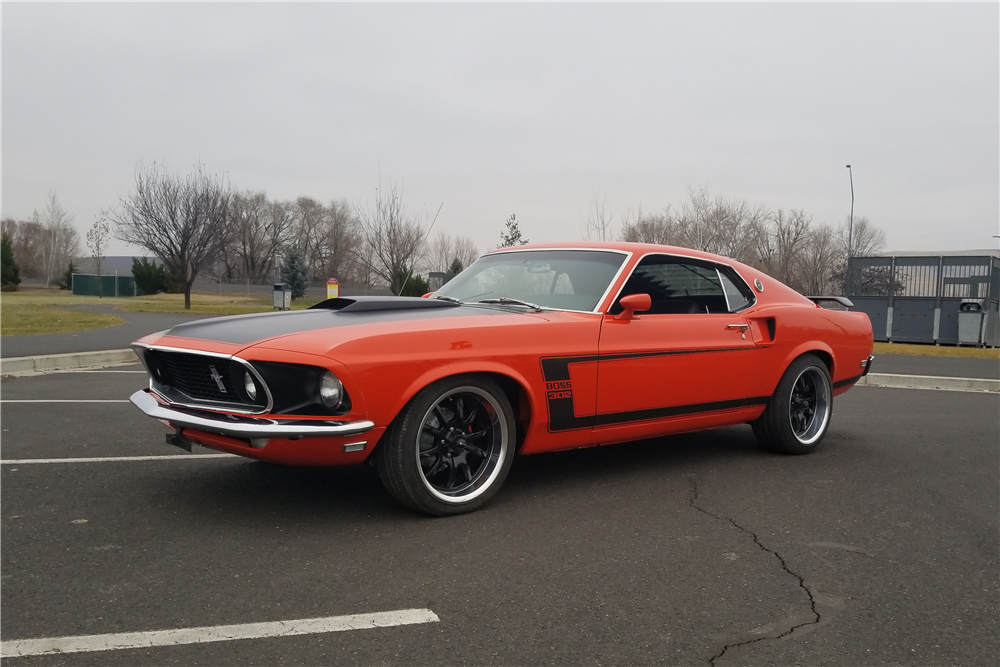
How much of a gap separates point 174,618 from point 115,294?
6262 cm

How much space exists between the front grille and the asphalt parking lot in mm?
593

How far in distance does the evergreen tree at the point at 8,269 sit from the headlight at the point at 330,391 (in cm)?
6523

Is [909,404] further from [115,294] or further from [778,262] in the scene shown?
[115,294]

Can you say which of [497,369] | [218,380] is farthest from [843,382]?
[218,380]

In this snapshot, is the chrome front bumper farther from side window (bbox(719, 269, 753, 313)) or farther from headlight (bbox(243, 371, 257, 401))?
side window (bbox(719, 269, 753, 313))

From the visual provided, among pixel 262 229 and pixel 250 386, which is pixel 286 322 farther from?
pixel 262 229

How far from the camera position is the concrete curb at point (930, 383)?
36.3ft

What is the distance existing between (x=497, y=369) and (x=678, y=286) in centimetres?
179

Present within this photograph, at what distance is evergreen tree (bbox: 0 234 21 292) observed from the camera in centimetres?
5838

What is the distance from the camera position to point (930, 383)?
11.2 m

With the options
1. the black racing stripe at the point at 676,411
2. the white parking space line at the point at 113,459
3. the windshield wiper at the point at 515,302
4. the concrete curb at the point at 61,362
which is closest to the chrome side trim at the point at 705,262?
the windshield wiper at the point at 515,302

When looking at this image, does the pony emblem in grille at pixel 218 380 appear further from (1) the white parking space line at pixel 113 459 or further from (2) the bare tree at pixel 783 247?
(2) the bare tree at pixel 783 247

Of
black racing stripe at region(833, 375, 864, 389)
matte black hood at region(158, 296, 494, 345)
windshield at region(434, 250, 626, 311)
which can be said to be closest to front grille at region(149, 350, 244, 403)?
matte black hood at region(158, 296, 494, 345)

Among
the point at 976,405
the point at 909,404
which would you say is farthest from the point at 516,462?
the point at 976,405
